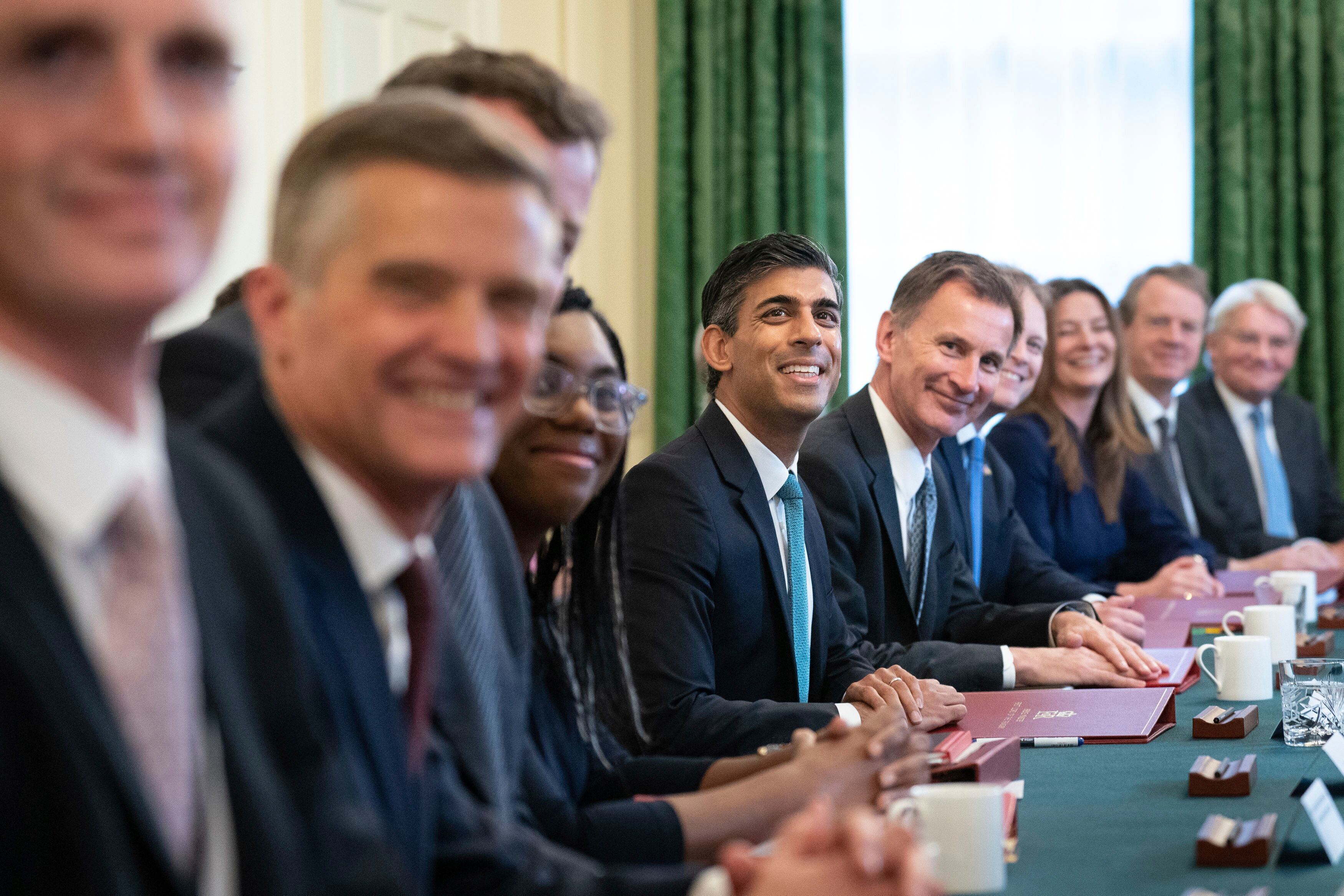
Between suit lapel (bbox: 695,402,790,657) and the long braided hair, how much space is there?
708 mm

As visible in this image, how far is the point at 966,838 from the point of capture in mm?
1340

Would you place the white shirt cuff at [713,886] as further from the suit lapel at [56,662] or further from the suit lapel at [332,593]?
the suit lapel at [56,662]

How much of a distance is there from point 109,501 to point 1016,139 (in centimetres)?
589

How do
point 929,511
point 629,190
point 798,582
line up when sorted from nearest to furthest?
point 798,582, point 929,511, point 629,190

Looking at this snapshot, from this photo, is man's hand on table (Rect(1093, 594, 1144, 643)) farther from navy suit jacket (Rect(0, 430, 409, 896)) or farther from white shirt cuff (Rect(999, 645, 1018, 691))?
navy suit jacket (Rect(0, 430, 409, 896))

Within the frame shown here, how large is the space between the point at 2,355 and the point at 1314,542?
4.54 metres

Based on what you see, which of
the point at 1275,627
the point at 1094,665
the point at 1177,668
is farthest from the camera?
the point at 1275,627

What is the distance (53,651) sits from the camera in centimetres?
70

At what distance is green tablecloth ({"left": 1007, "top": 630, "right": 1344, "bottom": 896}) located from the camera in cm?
138

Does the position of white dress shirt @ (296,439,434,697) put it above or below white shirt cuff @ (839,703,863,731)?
above

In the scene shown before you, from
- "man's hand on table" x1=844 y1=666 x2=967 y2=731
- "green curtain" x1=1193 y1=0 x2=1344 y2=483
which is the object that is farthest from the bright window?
"man's hand on table" x1=844 y1=666 x2=967 y2=731

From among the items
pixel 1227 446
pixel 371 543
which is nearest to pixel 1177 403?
pixel 1227 446

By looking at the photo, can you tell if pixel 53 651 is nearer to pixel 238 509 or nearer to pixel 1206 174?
pixel 238 509

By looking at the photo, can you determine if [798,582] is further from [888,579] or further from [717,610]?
[888,579]
